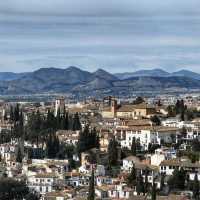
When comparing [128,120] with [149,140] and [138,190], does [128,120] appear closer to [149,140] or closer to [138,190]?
[149,140]

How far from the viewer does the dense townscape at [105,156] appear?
52.0 m

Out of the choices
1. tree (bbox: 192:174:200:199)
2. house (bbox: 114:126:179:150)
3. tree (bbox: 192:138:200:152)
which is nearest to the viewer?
tree (bbox: 192:174:200:199)

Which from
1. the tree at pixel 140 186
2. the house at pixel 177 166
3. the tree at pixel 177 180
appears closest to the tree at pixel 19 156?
the house at pixel 177 166

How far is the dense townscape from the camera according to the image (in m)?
52.0

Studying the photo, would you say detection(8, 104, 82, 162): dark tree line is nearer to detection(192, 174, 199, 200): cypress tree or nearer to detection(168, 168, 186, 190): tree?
detection(168, 168, 186, 190): tree

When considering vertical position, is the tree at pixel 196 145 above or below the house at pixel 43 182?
above

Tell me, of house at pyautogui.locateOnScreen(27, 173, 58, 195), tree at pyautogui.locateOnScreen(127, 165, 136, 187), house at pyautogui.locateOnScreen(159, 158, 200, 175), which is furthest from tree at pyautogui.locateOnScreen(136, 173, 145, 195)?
house at pyautogui.locateOnScreen(27, 173, 58, 195)

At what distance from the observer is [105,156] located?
61.0 m

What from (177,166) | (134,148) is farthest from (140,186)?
(134,148)

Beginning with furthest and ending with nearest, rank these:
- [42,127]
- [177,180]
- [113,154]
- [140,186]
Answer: [42,127] → [113,154] → [177,180] → [140,186]

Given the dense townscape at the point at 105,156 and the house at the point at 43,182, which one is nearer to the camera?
the dense townscape at the point at 105,156

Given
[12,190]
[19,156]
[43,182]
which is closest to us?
[12,190]

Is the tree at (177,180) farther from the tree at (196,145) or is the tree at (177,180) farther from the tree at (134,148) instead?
the tree at (134,148)

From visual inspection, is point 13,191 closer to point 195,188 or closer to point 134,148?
point 134,148
